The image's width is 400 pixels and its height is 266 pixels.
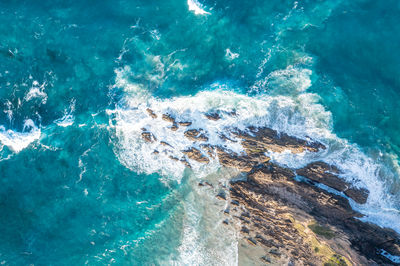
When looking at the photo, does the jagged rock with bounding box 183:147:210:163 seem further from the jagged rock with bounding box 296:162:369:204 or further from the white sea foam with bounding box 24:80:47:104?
the white sea foam with bounding box 24:80:47:104

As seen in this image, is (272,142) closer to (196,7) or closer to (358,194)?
(358,194)

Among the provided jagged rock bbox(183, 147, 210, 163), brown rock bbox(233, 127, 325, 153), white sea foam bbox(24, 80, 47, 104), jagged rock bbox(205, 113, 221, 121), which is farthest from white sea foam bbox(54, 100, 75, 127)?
brown rock bbox(233, 127, 325, 153)

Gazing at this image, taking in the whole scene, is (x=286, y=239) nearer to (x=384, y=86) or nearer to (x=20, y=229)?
(x=384, y=86)

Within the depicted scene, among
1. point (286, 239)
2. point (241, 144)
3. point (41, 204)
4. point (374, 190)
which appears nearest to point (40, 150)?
point (41, 204)

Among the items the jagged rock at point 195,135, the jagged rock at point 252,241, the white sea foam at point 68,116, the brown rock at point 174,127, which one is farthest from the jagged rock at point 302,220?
the white sea foam at point 68,116

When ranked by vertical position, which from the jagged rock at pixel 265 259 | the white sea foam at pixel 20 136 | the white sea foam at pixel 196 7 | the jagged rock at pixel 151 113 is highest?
the white sea foam at pixel 196 7

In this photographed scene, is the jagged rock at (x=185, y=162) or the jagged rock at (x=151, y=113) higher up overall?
the jagged rock at (x=151, y=113)

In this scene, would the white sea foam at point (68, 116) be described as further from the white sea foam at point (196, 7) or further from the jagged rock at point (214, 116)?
the white sea foam at point (196, 7)
